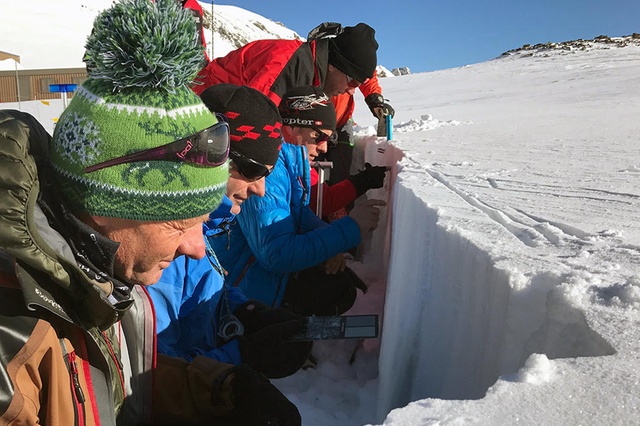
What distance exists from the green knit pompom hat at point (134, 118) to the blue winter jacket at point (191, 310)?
628 millimetres

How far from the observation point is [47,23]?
136 ft

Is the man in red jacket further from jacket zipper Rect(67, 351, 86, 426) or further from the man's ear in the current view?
jacket zipper Rect(67, 351, 86, 426)

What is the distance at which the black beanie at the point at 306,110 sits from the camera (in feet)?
9.78

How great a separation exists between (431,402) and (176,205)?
2.17 feet

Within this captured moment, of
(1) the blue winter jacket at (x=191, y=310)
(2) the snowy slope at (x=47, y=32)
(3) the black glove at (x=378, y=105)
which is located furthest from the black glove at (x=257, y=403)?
(2) the snowy slope at (x=47, y=32)

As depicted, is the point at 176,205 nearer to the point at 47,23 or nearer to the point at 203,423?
the point at 203,423

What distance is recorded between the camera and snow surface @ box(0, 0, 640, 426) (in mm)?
889

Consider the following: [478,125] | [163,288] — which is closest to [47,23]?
[478,125]

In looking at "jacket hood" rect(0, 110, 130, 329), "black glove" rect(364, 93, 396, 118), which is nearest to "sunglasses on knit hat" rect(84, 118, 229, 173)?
"jacket hood" rect(0, 110, 130, 329)

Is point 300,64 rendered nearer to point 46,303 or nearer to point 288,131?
point 288,131

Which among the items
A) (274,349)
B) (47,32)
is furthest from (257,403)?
(47,32)

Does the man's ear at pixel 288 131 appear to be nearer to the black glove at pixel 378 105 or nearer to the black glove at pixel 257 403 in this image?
the black glove at pixel 257 403

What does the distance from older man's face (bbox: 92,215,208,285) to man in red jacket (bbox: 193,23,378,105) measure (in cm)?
224

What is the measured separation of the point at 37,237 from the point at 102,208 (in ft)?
0.61
